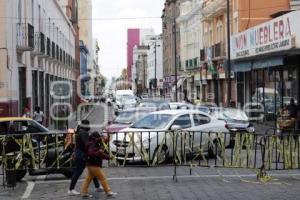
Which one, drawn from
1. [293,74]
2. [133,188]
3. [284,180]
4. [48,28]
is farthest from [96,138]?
[48,28]

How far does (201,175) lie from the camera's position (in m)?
15.4

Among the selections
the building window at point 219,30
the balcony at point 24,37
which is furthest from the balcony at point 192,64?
the balcony at point 24,37

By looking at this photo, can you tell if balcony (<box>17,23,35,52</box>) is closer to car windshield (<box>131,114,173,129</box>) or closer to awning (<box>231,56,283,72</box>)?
car windshield (<box>131,114,173,129</box>)

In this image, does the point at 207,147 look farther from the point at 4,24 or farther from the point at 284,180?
the point at 4,24

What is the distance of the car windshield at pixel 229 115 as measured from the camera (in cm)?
2580

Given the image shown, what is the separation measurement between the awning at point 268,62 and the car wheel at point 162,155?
13.9 meters

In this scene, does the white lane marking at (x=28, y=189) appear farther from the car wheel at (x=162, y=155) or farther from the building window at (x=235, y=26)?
the building window at (x=235, y=26)

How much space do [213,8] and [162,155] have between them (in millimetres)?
31670

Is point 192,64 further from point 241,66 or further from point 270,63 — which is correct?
point 270,63

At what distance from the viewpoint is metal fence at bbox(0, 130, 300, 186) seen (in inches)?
575

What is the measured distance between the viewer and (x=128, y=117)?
79.0 ft

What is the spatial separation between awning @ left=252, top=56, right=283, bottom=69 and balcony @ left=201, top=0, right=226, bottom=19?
1067 cm

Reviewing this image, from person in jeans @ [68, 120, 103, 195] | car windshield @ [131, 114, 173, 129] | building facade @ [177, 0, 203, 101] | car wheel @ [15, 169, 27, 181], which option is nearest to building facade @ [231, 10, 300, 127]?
car windshield @ [131, 114, 173, 129]

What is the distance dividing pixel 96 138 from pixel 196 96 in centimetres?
5004
